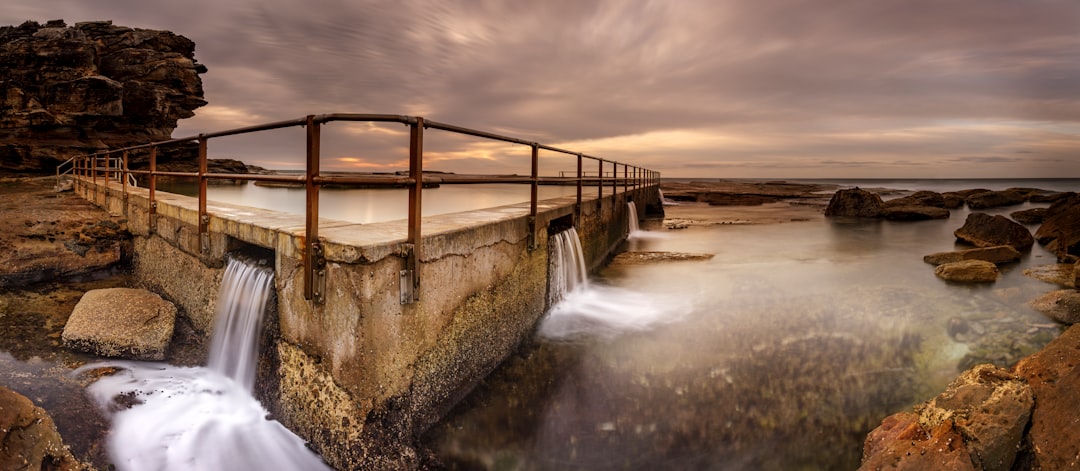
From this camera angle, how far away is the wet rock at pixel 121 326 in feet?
13.9

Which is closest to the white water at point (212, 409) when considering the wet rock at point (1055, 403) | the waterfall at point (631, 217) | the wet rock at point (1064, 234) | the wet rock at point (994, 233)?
the wet rock at point (1055, 403)

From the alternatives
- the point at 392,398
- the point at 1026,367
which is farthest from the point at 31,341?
the point at 1026,367

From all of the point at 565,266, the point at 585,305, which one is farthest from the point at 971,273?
the point at 565,266

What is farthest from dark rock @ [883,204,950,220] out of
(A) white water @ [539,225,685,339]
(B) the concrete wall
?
(B) the concrete wall

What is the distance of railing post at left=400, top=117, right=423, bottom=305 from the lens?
2842 millimetres

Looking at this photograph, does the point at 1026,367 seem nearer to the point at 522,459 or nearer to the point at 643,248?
the point at 522,459

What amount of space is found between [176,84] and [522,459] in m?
45.2

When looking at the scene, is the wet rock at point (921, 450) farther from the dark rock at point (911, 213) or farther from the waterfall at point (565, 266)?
the dark rock at point (911, 213)

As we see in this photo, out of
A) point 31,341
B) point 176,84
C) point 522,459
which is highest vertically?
point 176,84

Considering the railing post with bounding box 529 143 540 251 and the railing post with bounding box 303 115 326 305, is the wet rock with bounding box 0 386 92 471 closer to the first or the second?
the railing post with bounding box 303 115 326 305

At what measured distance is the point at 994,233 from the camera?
11.5 meters

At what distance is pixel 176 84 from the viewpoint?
122 feet

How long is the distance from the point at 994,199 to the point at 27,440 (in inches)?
1444

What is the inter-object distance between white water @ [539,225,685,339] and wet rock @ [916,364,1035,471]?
3.07 metres
